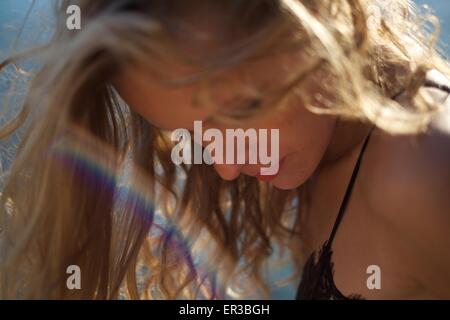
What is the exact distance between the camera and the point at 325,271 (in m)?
1.27

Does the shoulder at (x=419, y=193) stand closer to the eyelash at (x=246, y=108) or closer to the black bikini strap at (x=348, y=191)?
the black bikini strap at (x=348, y=191)

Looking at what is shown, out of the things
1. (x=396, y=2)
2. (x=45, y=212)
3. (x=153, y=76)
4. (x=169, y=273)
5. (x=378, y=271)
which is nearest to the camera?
(x=153, y=76)

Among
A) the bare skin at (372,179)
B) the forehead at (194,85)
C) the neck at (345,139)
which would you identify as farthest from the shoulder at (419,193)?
the forehead at (194,85)

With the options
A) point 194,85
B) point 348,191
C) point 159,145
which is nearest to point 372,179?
point 348,191

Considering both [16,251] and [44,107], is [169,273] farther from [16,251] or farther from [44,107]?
[44,107]

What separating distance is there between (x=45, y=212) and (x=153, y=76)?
395 millimetres

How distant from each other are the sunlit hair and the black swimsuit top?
14 centimetres

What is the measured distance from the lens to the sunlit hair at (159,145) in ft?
3.34

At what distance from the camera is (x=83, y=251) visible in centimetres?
134

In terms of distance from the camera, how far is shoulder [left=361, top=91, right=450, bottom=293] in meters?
0.98

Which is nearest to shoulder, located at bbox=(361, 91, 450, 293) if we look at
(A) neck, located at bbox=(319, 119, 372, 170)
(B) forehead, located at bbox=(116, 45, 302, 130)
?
(A) neck, located at bbox=(319, 119, 372, 170)

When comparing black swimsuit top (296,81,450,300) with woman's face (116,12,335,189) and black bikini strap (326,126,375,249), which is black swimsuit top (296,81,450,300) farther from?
woman's face (116,12,335,189)

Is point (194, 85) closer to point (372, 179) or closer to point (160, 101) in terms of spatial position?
point (160, 101)
